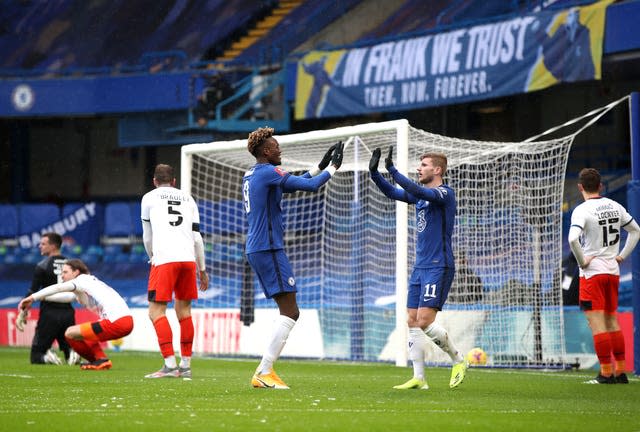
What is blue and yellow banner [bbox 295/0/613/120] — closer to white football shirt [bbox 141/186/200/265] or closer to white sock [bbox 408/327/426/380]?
white football shirt [bbox 141/186/200/265]

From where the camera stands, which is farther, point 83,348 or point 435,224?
point 83,348

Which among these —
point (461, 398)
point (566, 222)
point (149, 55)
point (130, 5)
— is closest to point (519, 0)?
point (566, 222)

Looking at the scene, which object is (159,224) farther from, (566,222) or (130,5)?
(130,5)

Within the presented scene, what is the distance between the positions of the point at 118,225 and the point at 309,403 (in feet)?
65.4

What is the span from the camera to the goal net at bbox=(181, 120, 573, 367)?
1304 cm

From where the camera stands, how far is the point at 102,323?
1096cm

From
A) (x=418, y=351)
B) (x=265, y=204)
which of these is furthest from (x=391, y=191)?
(x=418, y=351)

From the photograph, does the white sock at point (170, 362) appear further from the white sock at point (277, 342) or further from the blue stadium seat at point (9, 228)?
the blue stadium seat at point (9, 228)

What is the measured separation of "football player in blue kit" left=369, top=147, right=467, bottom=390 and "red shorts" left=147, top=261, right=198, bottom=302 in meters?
2.42

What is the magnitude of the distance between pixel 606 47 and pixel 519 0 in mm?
4141

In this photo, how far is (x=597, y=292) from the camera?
986cm

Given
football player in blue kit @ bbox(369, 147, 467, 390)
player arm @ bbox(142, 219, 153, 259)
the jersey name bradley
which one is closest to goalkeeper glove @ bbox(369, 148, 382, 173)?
football player in blue kit @ bbox(369, 147, 467, 390)

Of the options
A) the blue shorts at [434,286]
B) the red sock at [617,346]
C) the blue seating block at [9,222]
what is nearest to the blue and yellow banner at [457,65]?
the blue seating block at [9,222]

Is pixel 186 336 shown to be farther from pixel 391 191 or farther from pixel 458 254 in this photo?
pixel 458 254
